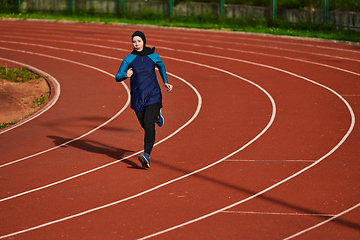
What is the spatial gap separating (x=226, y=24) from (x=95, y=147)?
1870 centimetres

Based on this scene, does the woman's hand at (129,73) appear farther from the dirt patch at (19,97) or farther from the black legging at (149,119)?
the dirt patch at (19,97)

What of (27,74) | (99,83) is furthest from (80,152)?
(27,74)

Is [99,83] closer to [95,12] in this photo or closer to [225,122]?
[225,122]

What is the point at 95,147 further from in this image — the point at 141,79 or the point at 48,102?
the point at 48,102

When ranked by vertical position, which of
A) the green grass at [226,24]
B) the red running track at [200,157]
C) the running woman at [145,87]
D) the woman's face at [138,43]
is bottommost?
the red running track at [200,157]

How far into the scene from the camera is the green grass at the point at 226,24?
70.4 ft

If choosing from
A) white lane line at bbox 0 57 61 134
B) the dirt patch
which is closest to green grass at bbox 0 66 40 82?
the dirt patch

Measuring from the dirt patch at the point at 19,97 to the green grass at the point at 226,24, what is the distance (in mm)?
12105

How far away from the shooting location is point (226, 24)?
86.3ft

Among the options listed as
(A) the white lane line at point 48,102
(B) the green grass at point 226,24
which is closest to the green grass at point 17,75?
(A) the white lane line at point 48,102

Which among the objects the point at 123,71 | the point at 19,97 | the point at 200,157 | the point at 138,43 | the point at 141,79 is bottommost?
the point at 200,157

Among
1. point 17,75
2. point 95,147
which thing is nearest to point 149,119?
point 95,147

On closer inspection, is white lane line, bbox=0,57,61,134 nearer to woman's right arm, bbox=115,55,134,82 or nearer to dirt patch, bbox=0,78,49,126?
dirt patch, bbox=0,78,49,126

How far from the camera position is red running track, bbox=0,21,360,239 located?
5582 millimetres
